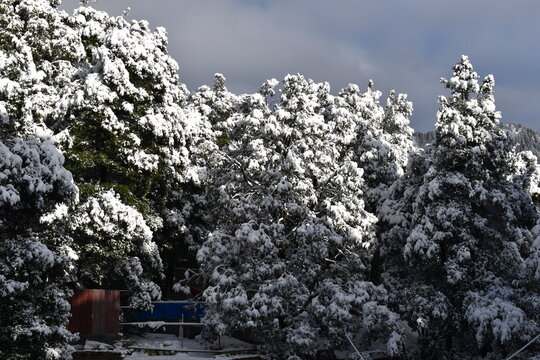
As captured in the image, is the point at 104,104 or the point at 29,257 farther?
the point at 104,104

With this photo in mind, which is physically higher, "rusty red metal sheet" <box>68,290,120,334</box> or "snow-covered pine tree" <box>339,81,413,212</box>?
"snow-covered pine tree" <box>339,81,413,212</box>

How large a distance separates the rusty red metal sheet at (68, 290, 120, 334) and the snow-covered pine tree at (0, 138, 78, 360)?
19.7 feet

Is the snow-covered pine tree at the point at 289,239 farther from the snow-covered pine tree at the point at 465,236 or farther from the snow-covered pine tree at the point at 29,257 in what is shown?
the snow-covered pine tree at the point at 29,257

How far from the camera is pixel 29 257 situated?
54.0ft

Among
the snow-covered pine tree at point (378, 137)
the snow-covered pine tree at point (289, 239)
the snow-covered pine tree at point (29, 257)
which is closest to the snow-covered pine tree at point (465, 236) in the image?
the snow-covered pine tree at point (289, 239)

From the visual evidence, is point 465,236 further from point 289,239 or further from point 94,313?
point 94,313

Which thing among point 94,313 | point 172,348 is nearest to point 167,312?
point 172,348

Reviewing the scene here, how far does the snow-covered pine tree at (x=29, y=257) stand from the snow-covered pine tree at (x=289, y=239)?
23.9 ft

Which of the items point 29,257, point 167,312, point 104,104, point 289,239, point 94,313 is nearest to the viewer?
point 29,257

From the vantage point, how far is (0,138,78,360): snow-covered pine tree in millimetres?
15945

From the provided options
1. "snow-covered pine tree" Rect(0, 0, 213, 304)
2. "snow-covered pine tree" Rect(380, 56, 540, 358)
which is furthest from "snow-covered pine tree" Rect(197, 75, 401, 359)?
"snow-covered pine tree" Rect(0, 0, 213, 304)

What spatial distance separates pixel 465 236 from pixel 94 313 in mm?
14555

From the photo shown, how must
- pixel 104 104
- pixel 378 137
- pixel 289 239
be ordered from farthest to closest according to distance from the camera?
pixel 378 137 → pixel 289 239 → pixel 104 104

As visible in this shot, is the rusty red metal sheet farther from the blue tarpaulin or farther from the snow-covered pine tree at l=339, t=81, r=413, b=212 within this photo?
the snow-covered pine tree at l=339, t=81, r=413, b=212
